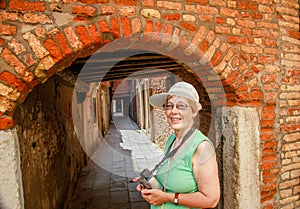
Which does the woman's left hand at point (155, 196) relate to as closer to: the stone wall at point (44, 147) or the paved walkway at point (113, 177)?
the stone wall at point (44, 147)

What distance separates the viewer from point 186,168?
4.43ft

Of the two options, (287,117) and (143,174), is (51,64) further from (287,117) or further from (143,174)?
(287,117)

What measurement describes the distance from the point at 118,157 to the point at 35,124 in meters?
4.80

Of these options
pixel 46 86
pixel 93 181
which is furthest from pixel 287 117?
pixel 93 181

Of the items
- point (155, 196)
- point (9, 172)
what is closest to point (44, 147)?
point (9, 172)

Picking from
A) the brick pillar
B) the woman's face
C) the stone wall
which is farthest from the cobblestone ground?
the woman's face

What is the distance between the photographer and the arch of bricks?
4.69ft

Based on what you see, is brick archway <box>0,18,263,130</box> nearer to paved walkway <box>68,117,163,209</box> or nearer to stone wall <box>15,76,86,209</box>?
stone wall <box>15,76,86,209</box>

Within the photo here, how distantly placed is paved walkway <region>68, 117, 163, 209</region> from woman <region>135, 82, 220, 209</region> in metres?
2.63

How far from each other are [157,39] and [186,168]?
1125 millimetres

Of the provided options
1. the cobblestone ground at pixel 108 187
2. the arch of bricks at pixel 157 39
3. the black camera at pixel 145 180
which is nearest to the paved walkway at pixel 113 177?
the cobblestone ground at pixel 108 187

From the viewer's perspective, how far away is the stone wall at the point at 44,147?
6.44ft

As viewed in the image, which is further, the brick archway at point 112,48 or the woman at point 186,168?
the brick archway at point 112,48

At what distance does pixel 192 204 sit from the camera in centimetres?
132
